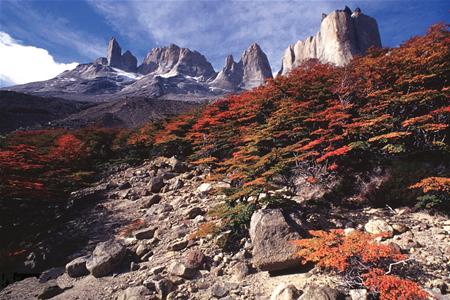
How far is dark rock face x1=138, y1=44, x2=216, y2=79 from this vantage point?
155 m

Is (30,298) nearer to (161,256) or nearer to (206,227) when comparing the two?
(161,256)

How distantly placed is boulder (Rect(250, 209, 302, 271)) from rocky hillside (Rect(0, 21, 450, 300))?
0.09 feet

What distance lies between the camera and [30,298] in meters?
7.70

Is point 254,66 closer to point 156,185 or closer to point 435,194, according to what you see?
point 156,185

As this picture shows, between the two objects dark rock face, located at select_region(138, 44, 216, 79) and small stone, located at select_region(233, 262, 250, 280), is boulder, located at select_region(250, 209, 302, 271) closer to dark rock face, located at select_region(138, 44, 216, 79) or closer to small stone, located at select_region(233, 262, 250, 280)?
small stone, located at select_region(233, 262, 250, 280)

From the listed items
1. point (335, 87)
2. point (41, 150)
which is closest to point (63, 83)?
point (41, 150)

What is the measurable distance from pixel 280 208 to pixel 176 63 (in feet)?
535

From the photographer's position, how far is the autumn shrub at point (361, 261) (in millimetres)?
5223

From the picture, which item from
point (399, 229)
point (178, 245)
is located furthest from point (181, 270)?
point (399, 229)

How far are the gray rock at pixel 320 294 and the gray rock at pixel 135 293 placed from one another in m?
3.73

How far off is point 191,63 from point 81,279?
16266 centimetres

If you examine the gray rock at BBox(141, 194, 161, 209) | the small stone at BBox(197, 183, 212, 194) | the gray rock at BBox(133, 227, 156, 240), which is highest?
the small stone at BBox(197, 183, 212, 194)

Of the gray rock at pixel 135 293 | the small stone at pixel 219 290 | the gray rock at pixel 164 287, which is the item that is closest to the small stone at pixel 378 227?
the small stone at pixel 219 290

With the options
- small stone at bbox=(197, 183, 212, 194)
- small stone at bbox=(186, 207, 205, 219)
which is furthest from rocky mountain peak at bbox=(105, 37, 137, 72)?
small stone at bbox=(186, 207, 205, 219)
